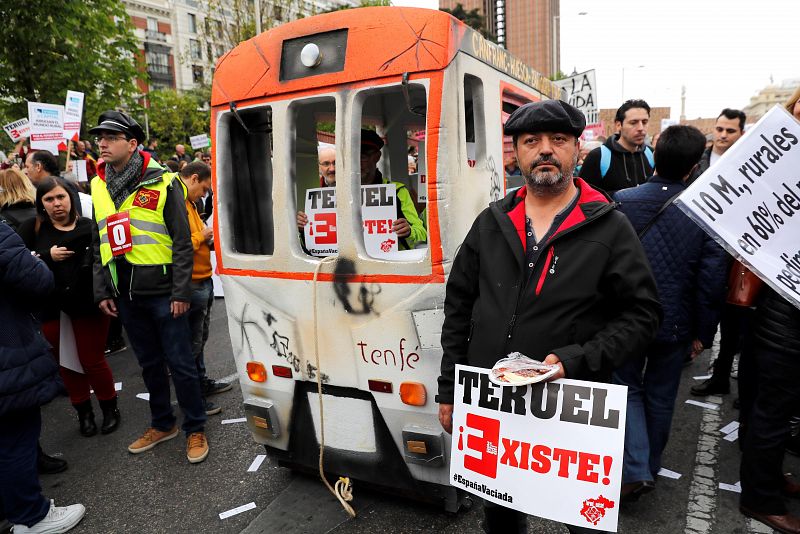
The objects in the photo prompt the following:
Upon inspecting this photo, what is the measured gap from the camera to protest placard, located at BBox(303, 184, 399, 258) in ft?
9.73

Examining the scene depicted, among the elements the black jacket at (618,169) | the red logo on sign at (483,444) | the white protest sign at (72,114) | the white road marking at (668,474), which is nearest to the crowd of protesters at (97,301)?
the red logo on sign at (483,444)

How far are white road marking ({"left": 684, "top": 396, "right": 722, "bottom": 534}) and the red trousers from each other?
13.7 ft

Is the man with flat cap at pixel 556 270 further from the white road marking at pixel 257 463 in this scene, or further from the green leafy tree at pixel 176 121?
the green leafy tree at pixel 176 121

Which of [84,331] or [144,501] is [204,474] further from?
[84,331]

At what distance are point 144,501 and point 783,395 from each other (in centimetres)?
372

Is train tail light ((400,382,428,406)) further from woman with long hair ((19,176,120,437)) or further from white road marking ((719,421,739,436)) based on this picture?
woman with long hair ((19,176,120,437))

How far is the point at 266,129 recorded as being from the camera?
127 inches

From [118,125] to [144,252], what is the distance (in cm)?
87

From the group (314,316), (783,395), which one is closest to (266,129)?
(314,316)

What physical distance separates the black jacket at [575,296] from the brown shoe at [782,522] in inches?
67.8

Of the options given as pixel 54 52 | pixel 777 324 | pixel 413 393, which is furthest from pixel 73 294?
pixel 54 52

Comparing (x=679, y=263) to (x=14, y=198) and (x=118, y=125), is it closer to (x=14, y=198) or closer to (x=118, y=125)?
(x=118, y=125)

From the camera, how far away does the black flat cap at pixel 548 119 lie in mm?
1900

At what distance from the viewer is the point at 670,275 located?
290 centimetres
